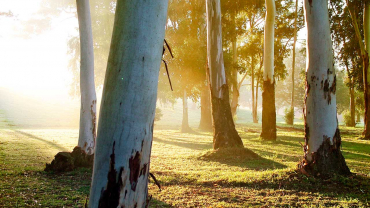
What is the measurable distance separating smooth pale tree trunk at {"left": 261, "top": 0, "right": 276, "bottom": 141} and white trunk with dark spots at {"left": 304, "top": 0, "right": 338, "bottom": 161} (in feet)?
23.3

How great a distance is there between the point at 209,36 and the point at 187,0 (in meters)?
12.5

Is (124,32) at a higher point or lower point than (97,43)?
lower

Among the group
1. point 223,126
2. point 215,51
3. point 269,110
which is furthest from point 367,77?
point 223,126

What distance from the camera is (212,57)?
910 centimetres

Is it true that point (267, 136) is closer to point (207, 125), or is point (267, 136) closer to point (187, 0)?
point (207, 125)

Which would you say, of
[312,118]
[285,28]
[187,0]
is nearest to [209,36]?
[312,118]

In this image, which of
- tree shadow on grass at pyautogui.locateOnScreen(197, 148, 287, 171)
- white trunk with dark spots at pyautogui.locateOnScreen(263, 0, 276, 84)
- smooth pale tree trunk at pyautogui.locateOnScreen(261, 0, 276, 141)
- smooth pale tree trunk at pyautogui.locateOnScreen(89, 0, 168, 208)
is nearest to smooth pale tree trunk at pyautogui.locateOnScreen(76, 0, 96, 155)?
tree shadow on grass at pyautogui.locateOnScreen(197, 148, 287, 171)

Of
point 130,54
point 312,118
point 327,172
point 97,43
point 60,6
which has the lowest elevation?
point 327,172

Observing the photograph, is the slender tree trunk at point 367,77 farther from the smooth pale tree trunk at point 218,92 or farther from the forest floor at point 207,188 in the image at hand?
the smooth pale tree trunk at point 218,92

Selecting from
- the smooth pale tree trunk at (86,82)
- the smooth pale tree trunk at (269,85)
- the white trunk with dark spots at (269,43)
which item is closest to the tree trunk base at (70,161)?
the smooth pale tree trunk at (86,82)

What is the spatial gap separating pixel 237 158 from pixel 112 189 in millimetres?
6347

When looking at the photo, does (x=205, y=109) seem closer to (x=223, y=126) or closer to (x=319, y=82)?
(x=223, y=126)

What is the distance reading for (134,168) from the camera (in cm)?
223

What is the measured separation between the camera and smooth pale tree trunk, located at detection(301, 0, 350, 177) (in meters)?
5.23
